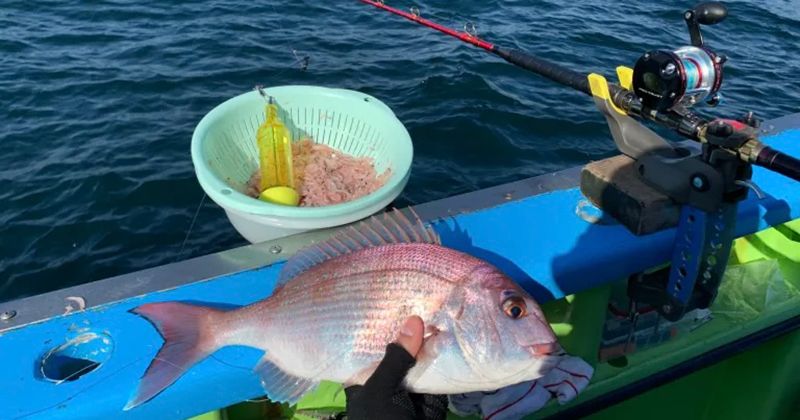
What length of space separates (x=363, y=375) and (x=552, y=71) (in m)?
2.00

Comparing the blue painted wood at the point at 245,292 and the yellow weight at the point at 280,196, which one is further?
the yellow weight at the point at 280,196

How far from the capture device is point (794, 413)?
2.91 meters

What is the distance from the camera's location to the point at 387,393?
142cm

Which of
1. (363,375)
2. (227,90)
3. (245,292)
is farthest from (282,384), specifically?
(227,90)

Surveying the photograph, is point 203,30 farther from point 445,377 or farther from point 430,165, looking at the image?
point 445,377

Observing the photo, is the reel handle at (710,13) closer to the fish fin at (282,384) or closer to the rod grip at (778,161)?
the rod grip at (778,161)

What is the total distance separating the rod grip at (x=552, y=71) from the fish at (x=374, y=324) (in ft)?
4.56

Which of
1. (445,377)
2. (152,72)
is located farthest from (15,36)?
(445,377)

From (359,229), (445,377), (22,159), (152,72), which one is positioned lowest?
(22,159)

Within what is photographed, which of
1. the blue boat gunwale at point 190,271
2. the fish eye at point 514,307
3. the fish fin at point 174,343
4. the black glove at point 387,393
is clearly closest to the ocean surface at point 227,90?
the blue boat gunwale at point 190,271

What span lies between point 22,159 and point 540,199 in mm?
4941

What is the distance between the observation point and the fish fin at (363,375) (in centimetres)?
149

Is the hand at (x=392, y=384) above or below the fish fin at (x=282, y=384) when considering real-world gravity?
above

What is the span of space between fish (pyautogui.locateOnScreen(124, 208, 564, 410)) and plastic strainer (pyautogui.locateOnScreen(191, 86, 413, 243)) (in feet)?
3.45
